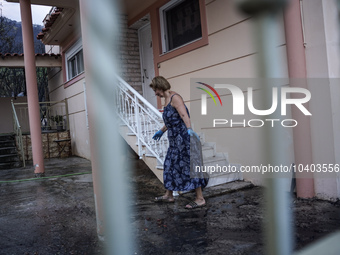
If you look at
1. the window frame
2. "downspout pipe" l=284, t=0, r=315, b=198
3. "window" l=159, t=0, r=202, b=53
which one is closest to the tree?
the window frame

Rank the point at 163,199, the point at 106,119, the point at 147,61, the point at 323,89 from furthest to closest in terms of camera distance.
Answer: the point at 147,61 → the point at 163,199 → the point at 323,89 → the point at 106,119

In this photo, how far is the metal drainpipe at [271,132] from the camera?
400mm

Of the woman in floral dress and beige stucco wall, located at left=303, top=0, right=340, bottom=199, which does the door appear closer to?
the woman in floral dress

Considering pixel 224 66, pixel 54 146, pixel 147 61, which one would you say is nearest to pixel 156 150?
pixel 224 66

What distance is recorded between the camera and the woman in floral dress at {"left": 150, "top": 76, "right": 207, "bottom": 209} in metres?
3.99

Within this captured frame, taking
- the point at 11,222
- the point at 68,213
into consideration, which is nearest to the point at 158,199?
the point at 68,213

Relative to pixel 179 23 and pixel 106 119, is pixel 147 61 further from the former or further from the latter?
pixel 106 119

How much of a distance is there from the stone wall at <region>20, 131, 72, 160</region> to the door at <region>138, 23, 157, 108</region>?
416 cm

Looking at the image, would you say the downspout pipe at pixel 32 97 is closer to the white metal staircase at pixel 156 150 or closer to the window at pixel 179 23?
the white metal staircase at pixel 156 150

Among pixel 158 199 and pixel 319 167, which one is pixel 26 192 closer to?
pixel 158 199

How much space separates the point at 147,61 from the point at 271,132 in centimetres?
739

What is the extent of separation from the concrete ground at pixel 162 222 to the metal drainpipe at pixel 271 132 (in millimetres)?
1401

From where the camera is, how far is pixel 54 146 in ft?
34.0

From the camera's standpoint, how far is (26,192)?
5.40m
